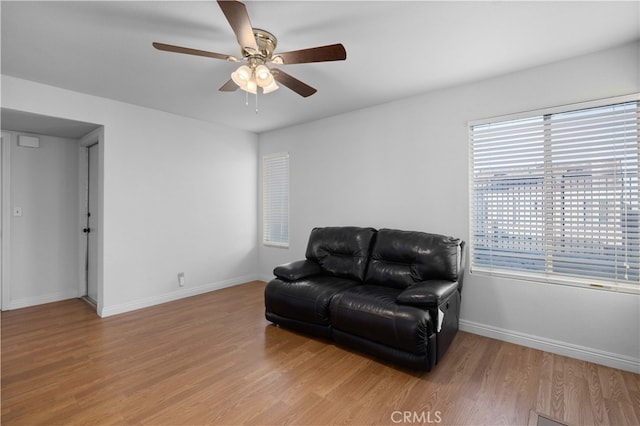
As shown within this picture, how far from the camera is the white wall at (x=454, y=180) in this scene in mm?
2395

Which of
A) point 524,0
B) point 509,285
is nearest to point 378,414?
point 509,285

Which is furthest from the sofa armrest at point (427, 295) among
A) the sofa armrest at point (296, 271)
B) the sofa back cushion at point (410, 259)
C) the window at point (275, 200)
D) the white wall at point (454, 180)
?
the window at point (275, 200)

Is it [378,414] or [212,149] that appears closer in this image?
[378,414]

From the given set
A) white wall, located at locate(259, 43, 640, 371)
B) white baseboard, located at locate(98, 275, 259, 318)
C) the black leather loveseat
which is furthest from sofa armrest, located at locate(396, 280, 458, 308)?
white baseboard, located at locate(98, 275, 259, 318)

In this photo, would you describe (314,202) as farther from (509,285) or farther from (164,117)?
(509,285)

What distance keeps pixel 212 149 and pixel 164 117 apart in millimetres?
774

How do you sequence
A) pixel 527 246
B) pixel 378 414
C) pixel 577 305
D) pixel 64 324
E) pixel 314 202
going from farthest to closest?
pixel 314 202 < pixel 64 324 < pixel 527 246 < pixel 577 305 < pixel 378 414

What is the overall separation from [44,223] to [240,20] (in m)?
4.16

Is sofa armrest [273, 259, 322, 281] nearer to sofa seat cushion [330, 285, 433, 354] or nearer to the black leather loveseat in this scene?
the black leather loveseat

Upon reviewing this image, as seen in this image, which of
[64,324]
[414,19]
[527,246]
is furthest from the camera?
[64,324]

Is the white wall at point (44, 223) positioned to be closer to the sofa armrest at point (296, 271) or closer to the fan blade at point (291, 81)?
the sofa armrest at point (296, 271)

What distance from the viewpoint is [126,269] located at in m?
3.63

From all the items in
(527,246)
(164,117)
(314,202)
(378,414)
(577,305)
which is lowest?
(378,414)

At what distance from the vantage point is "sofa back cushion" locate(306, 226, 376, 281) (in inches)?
128
